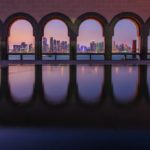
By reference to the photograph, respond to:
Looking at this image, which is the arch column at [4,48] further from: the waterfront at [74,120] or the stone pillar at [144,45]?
the waterfront at [74,120]

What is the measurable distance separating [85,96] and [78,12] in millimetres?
16381

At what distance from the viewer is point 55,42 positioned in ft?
78.3

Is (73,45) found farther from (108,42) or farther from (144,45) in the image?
(144,45)

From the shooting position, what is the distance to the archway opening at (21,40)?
2250cm

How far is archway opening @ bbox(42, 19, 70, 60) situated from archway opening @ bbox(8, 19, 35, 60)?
1023 mm

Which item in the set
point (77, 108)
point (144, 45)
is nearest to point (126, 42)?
point (144, 45)

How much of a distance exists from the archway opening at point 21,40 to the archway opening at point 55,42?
102 cm

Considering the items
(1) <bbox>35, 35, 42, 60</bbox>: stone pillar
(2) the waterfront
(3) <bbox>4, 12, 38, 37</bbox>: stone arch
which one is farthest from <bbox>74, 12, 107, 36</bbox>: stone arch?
(2) the waterfront

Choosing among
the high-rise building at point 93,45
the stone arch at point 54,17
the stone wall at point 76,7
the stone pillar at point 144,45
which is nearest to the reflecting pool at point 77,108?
the stone arch at point 54,17

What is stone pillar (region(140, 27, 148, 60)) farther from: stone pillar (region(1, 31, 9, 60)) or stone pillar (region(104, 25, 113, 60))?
stone pillar (region(1, 31, 9, 60))

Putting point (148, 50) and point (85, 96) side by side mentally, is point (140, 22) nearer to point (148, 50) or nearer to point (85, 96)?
point (148, 50)

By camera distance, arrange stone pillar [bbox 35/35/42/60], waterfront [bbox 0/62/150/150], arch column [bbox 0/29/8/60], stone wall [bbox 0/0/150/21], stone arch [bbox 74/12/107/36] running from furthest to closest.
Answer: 1. arch column [bbox 0/29/8/60]
2. stone pillar [bbox 35/35/42/60]
3. stone wall [bbox 0/0/150/21]
4. stone arch [bbox 74/12/107/36]
5. waterfront [bbox 0/62/150/150]

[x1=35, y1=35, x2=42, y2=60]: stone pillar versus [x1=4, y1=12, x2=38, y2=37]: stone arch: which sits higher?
[x1=4, y1=12, x2=38, y2=37]: stone arch

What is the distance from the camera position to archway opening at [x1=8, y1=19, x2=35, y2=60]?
A: 22.5m
